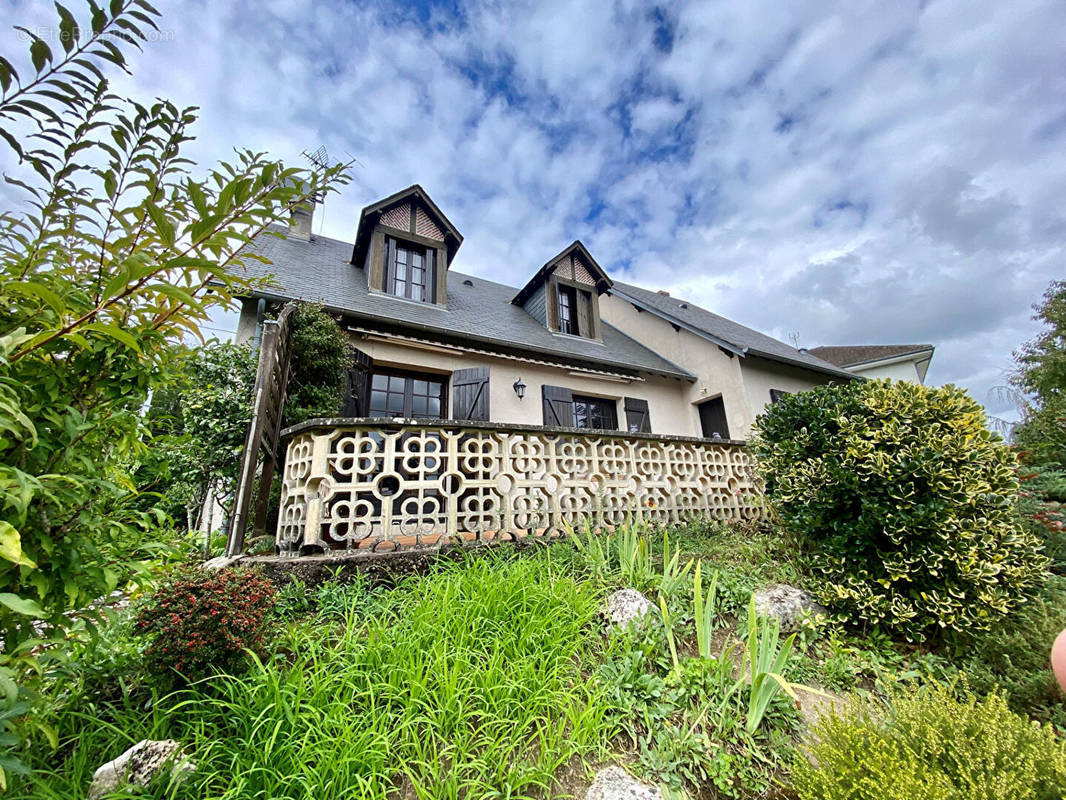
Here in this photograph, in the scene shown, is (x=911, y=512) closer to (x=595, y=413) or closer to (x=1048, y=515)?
(x=1048, y=515)

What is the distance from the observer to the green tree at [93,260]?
0.88m

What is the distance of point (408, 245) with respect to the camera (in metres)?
8.14

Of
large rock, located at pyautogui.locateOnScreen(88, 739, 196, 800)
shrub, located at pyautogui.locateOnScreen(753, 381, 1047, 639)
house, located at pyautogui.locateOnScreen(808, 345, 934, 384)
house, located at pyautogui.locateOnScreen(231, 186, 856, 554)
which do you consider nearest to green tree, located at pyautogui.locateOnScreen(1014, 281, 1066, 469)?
house, located at pyautogui.locateOnScreen(808, 345, 934, 384)

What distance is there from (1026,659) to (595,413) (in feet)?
22.3

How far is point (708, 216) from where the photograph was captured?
34.2ft

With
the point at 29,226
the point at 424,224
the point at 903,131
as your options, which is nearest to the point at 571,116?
the point at 424,224

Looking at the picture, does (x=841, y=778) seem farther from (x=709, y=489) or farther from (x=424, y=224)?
(x=424, y=224)

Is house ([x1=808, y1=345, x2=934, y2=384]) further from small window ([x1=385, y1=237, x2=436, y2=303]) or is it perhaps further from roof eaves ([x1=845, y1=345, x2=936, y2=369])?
small window ([x1=385, y1=237, x2=436, y2=303])

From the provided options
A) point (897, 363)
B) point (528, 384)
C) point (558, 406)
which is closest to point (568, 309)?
point (528, 384)

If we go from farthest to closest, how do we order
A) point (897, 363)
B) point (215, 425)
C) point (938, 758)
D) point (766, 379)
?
point (897, 363)
point (766, 379)
point (215, 425)
point (938, 758)

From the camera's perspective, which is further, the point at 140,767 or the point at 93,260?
the point at 140,767

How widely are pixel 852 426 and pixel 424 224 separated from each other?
7804 millimetres

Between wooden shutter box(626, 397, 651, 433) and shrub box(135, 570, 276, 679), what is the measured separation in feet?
24.9

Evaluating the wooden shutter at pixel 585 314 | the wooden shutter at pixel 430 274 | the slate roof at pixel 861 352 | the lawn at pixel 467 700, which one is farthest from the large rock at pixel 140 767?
the slate roof at pixel 861 352
